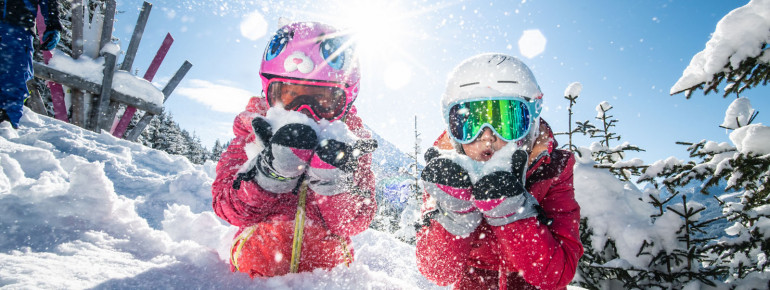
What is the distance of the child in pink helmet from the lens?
201 centimetres

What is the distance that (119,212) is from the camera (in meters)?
2.22

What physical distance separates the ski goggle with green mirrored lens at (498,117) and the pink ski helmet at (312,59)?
3.52 ft

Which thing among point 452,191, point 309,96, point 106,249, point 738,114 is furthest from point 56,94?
point 738,114

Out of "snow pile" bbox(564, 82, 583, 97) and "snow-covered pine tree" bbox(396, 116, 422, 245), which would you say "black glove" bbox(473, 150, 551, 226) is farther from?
"snow-covered pine tree" bbox(396, 116, 422, 245)

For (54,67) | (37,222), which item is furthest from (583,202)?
(54,67)

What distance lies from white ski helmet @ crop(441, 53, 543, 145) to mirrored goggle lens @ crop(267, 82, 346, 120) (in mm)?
975

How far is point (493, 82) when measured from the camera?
2242mm

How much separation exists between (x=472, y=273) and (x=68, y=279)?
230 centimetres

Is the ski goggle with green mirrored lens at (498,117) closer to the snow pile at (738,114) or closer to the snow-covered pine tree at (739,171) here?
the snow-covered pine tree at (739,171)

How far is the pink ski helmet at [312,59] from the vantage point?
2598 millimetres

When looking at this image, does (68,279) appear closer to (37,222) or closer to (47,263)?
(47,263)

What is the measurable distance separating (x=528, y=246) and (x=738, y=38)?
2306mm

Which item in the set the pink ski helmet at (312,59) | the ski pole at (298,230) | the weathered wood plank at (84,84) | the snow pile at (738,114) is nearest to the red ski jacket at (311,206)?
the ski pole at (298,230)

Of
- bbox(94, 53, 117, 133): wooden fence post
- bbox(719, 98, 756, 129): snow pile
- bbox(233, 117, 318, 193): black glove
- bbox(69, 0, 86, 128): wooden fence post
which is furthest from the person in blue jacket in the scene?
bbox(719, 98, 756, 129): snow pile
